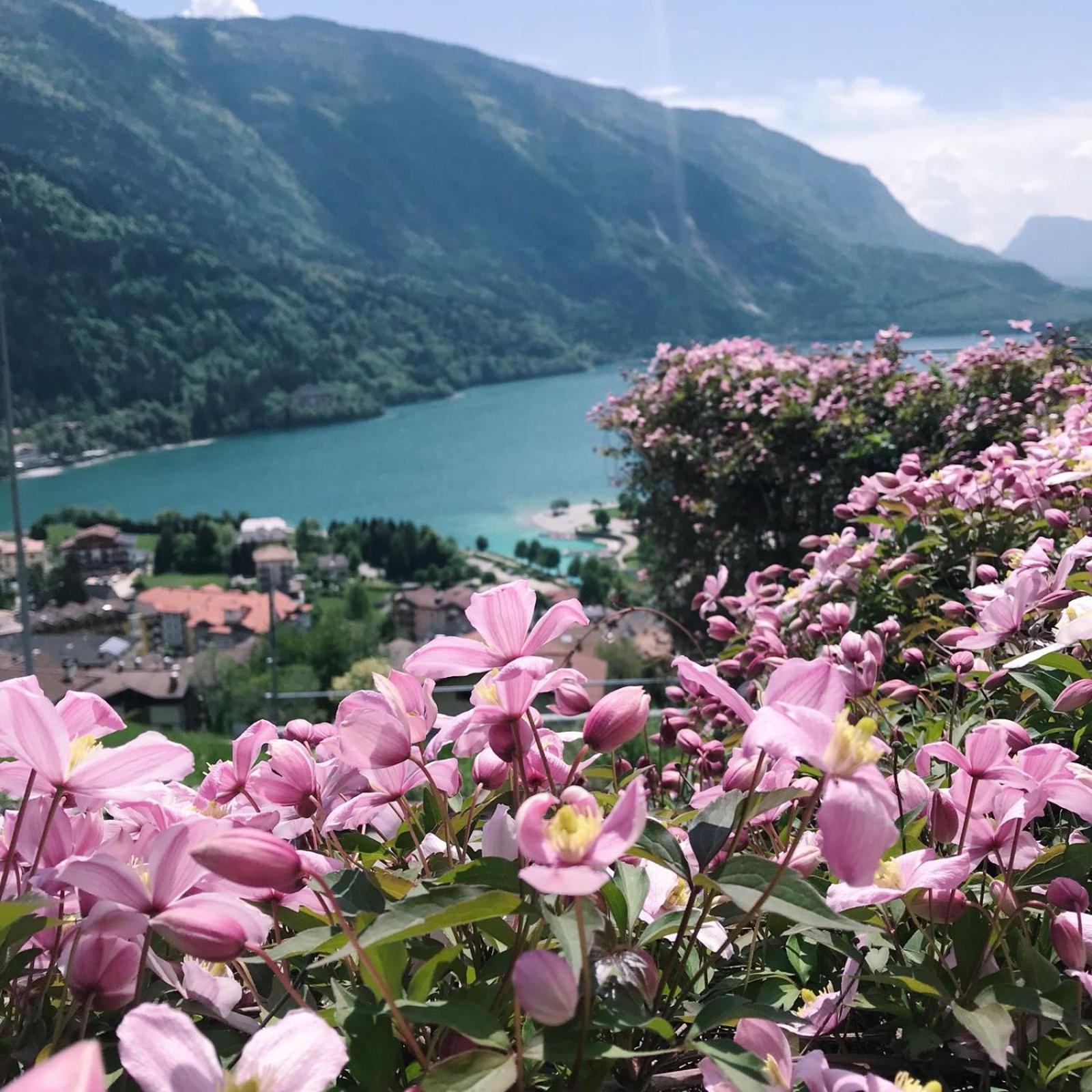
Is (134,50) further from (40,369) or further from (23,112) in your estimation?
(40,369)

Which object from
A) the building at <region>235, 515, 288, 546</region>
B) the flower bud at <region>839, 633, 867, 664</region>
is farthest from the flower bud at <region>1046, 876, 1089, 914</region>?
the building at <region>235, 515, 288, 546</region>

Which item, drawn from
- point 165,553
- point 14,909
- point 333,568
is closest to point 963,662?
point 14,909

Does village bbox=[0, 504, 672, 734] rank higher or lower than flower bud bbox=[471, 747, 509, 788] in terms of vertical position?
A: lower

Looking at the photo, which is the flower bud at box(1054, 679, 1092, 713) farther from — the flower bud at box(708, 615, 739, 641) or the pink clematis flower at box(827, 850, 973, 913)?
the flower bud at box(708, 615, 739, 641)

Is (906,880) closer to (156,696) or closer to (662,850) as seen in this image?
(662,850)

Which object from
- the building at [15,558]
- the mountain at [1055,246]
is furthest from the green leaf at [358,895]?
the mountain at [1055,246]

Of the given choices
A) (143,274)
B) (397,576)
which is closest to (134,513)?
(397,576)
